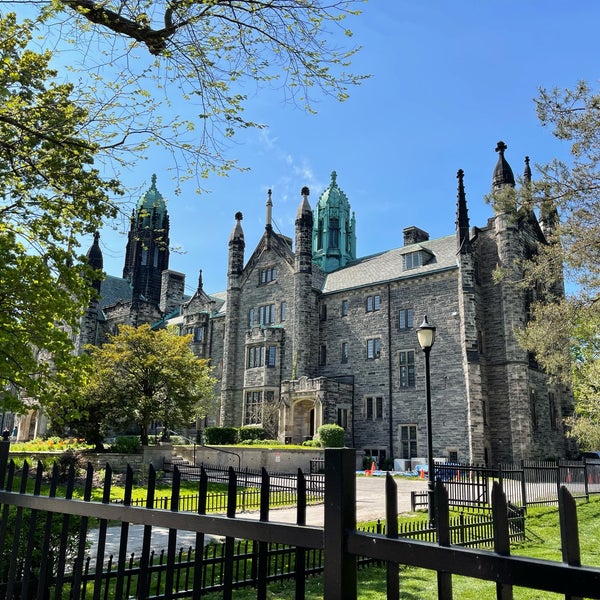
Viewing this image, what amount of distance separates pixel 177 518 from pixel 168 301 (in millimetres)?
62882

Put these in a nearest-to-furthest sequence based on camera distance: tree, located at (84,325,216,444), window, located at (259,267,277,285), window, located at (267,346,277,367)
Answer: tree, located at (84,325,216,444)
window, located at (267,346,277,367)
window, located at (259,267,277,285)

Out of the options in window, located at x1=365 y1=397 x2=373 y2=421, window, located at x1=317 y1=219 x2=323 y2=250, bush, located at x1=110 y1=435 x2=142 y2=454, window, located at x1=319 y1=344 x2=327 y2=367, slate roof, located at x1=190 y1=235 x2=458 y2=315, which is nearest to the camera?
bush, located at x1=110 y1=435 x2=142 y2=454

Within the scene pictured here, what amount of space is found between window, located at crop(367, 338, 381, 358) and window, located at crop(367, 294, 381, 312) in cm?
220

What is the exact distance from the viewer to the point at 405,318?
37812 mm

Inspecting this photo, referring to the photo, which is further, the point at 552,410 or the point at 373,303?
the point at 373,303

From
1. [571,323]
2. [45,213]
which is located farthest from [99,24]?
[571,323]

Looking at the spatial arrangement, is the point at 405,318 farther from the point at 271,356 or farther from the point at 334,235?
the point at 334,235

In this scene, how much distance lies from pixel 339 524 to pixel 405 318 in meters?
36.3

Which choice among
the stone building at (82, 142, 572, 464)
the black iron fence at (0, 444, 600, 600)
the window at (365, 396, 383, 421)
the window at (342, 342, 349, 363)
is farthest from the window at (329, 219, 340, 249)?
the black iron fence at (0, 444, 600, 600)

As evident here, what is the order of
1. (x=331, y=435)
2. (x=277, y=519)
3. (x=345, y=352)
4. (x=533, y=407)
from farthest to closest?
(x=345, y=352) → (x=533, y=407) → (x=331, y=435) → (x=277, y=519)

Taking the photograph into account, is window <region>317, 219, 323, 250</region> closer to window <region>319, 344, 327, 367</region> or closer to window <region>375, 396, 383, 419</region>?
window <region>319, 344, 327, 367</region>

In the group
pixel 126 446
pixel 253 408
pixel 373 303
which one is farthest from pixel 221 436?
pixel 373 303

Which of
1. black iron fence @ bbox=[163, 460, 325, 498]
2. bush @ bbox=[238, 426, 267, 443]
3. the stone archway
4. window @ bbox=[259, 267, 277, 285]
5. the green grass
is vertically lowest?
the green grass

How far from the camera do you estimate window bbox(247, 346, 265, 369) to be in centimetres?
4284
